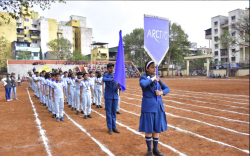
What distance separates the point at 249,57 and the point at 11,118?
46.1 m

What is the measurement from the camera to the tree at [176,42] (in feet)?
143

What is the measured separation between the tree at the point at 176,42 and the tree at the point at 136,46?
20.1 ft

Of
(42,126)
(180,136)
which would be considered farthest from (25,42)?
(180,136)

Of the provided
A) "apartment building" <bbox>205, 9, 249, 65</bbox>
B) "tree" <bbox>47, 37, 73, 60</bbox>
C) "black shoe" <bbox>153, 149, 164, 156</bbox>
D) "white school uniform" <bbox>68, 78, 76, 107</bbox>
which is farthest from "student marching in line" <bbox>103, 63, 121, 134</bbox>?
"apartment building" <bbox>205, 9, 249, 65</bbox>

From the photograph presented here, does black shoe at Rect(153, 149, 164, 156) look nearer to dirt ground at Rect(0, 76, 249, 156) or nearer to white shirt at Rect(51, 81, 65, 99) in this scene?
dirt ground at Rect(0, 76, 249, 156)

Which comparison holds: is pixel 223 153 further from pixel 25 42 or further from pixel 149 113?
pixel 25 42

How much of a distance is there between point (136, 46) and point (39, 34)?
84.0 feet

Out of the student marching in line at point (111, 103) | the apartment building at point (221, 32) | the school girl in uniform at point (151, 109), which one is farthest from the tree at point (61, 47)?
the school girl in uniform at point (151, 109)

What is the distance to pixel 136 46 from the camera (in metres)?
49.8

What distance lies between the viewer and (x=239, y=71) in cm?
3528

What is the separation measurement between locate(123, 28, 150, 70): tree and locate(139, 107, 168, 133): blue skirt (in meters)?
45.4

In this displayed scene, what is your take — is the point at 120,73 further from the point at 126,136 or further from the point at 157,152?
the point at 157,152

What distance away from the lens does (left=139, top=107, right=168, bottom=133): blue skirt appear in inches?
137

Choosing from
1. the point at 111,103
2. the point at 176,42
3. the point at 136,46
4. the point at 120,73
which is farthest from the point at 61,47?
the point at 120,73
